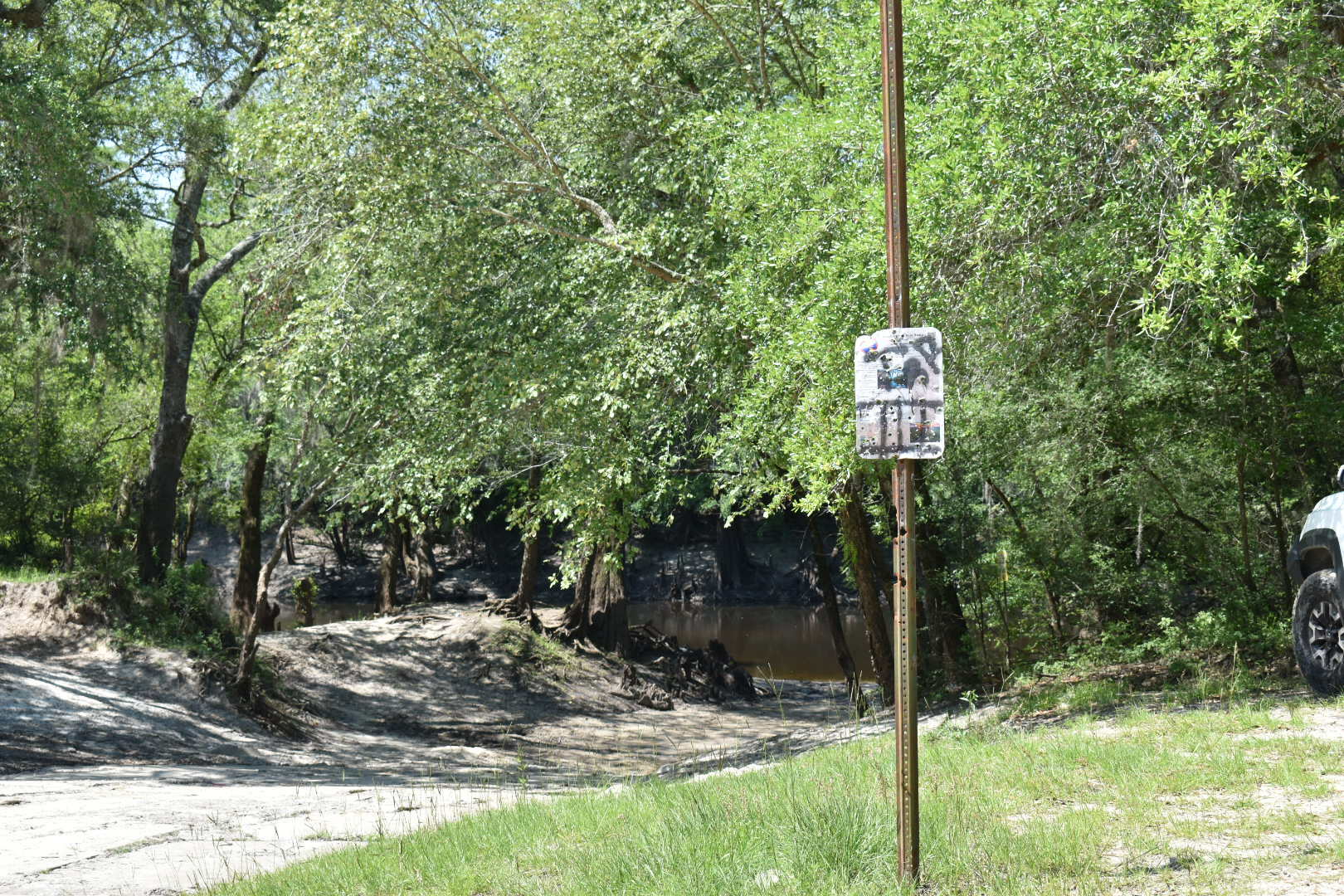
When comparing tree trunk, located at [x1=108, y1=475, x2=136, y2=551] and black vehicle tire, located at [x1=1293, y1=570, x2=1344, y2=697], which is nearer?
black vehicle tire, located at [x1=1293, y1=570, x2=1344, y2=697]

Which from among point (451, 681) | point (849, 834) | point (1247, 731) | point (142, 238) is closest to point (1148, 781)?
point (1247, 731)

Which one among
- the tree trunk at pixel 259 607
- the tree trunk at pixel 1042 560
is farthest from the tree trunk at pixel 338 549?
the tree trunk at pixel 1042 560

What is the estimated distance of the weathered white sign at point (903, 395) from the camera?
461cm

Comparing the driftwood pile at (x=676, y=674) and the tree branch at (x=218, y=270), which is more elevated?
the tree branch at (x=218, y=270)

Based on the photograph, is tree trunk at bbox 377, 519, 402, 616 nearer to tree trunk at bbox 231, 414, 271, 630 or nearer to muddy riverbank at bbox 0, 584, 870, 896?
muddy riverbank at bbox 0, 584, 870, 896

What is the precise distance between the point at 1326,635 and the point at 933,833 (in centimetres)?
431

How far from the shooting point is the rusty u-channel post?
468 centimetres

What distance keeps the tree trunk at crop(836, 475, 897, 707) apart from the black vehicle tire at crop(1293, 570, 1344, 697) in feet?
14.2

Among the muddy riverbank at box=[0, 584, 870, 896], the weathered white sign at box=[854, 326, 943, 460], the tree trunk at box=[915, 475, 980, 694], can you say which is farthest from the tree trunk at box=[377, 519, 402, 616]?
the weathered white sign at box=[854, 326, 943, 460]

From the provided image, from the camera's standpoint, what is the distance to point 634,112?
42.0ft

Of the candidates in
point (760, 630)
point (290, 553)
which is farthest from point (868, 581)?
point (290, 553)

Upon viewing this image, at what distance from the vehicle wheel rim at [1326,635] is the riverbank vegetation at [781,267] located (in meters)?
1.97

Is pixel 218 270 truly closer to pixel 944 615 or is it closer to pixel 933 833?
pixel 944 615

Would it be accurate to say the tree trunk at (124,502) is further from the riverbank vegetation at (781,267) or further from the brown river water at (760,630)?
the riverbank vegetation at (781,267)
